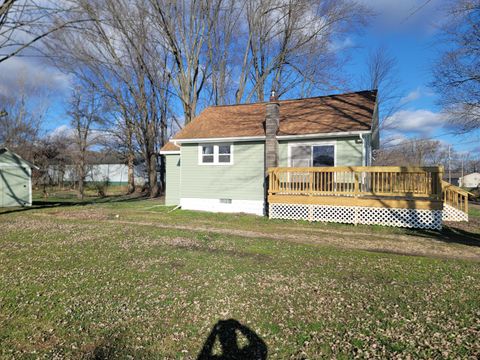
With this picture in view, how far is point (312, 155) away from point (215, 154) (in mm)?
4410

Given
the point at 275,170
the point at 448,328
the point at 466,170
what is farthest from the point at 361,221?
the point at 466,170

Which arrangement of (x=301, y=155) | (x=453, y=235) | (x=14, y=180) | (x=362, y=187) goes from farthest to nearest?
(x=14, y=180)
(x=301, y=155)
(x=362, y=187)
(x=453, y=235)

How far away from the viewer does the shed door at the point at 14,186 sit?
56.1ft

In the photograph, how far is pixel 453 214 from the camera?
1212 centimetres

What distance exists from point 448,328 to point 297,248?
3991mm

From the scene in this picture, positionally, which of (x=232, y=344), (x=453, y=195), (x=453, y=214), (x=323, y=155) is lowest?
(x=232, y=344)

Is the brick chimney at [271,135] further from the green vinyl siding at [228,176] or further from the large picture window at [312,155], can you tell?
the large picture window at [312,155]

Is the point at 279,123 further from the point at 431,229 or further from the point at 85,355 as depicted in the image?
the point at 85,355

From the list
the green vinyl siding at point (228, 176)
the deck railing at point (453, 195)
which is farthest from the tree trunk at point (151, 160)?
the deck railing at point (453, 195)

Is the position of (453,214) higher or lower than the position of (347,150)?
lower

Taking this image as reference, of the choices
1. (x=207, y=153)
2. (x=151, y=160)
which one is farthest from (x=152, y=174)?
(x=207, y=153)

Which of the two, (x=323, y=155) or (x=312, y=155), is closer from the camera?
(x=323, y=155)

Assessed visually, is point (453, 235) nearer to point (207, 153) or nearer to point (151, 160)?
point (207, 153)

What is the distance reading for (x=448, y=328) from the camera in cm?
339
